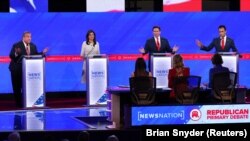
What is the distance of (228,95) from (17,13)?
609 cm

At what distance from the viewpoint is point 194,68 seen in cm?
1617

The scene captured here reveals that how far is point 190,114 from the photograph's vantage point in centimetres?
996

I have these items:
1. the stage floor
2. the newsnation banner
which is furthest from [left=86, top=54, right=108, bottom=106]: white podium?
the newsnation banner

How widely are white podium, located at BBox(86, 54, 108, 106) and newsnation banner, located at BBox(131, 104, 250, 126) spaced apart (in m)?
3.68

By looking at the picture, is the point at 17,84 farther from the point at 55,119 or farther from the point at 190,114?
the point at 190,114

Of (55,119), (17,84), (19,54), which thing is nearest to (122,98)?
(55,119)

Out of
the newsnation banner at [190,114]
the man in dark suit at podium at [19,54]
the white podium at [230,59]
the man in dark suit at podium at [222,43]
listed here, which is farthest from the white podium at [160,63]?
the newsnation banner at [190,114]

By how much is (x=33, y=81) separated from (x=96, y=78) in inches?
48.0

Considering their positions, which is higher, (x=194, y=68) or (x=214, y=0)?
(x=214, y=0)

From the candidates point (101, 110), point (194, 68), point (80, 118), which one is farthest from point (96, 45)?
point (194, 68)

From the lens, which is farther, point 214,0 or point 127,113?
point 214,0

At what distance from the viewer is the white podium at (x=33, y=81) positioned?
510 inches

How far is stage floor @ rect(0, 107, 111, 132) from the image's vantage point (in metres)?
10.2

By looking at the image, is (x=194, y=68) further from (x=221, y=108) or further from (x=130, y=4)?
(x=221, y=108)
